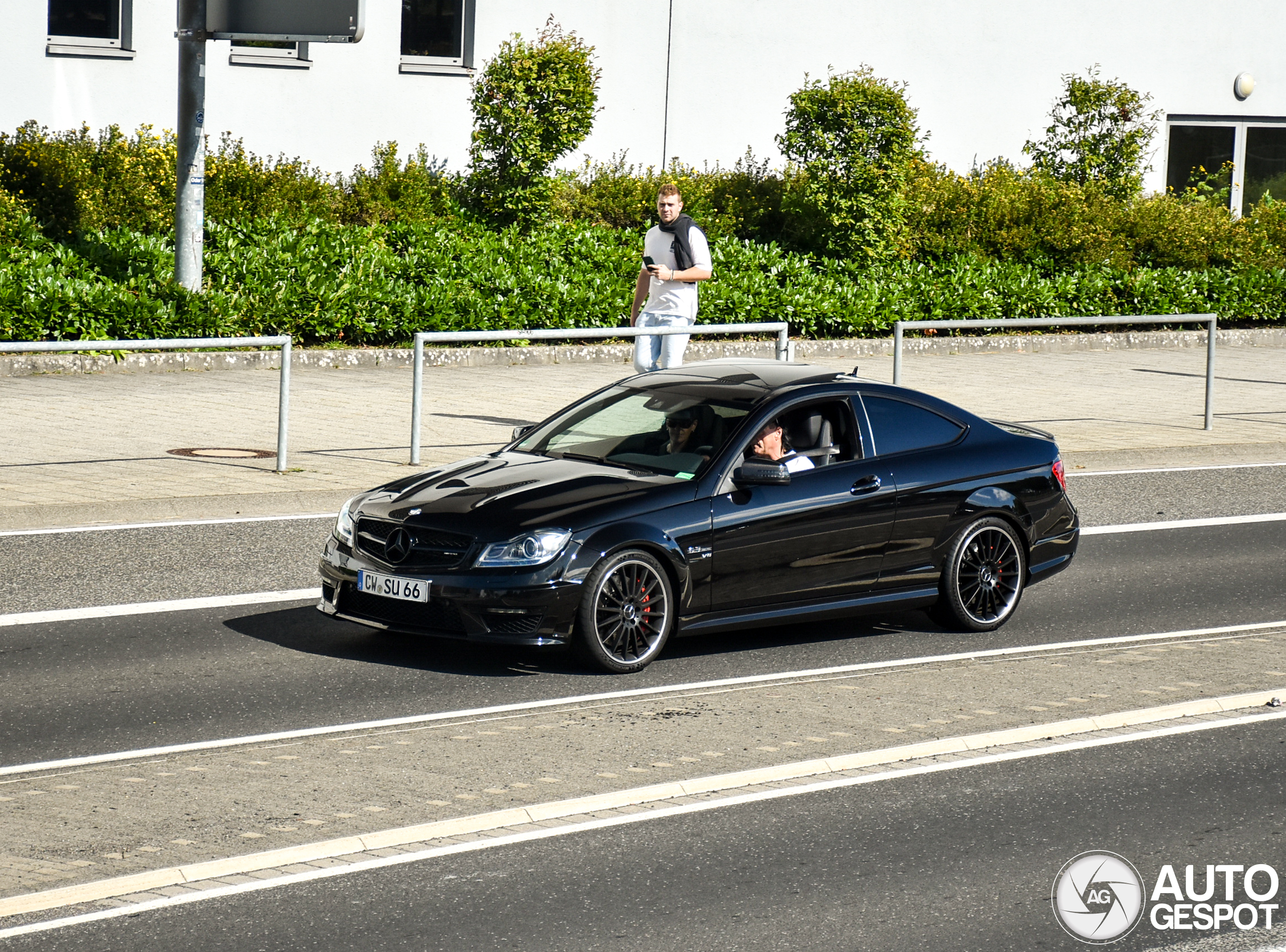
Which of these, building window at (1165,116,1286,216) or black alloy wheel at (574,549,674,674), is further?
building window at (1165,116,1286,216)

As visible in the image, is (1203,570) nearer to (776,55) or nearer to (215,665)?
(215,665)

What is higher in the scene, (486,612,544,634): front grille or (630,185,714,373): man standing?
(630,185,714,373): man standing

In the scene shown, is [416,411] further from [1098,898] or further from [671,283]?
[1098,898]

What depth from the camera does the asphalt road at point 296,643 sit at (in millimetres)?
7504

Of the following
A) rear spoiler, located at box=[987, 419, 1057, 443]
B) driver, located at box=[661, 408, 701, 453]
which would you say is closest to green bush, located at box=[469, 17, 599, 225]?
rear spoiler, located at box=[987, 419, 1057, 443]

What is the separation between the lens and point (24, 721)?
23.8 feet

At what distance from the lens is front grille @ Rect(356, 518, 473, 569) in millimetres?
8133

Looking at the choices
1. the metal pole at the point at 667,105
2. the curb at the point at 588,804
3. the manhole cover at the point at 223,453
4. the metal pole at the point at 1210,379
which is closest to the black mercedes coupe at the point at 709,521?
the curb at the point at 588,804

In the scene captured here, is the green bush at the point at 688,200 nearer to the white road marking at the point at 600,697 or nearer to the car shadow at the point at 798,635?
the car shadow at the point at 798,635

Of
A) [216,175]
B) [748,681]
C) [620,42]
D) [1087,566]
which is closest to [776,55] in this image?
[620,42]

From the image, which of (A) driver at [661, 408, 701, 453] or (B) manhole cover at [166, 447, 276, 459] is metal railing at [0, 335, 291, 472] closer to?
(B) manhole cover at [166, 447, 276, 459]

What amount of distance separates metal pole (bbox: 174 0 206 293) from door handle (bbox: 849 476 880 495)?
36.7 feet

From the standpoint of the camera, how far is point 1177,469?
49.9 feet

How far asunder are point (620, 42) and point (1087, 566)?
1735cm
